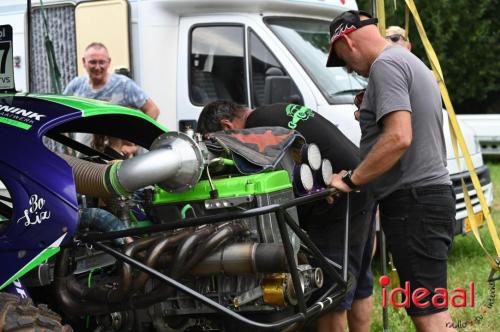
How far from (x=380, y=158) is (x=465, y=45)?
718 inches

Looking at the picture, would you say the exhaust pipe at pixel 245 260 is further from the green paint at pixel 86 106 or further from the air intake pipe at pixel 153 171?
the green paint at pixel 86 106

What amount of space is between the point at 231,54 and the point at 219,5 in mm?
442

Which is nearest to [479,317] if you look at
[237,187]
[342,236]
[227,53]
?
[342,236]

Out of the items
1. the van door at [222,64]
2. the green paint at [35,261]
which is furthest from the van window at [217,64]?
the green paint at [35,261]

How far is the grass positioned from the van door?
1.91 meters

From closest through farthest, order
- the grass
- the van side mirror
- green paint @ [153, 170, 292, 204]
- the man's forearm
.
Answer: green paint @ [153, 170, 292, 204]
the man's forearm
the grass
the van side mirror

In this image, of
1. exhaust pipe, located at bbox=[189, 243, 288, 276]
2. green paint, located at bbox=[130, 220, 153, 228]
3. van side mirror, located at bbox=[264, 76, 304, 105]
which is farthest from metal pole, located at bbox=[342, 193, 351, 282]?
van side mirror, located at bbox=[264, 76, 304, 105]

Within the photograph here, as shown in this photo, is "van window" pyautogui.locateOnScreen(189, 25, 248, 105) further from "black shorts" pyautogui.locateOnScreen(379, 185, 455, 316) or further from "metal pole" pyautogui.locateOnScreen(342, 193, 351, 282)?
"black shorts" pyautogui.locateOnScreen(379, 185, 455, 316)

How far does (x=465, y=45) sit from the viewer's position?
68.4ft

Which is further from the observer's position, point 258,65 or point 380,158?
point 258,65

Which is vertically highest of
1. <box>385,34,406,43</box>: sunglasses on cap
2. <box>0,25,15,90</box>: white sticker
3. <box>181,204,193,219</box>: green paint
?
<box>385,34,406,43</box>: sunglasses on cap

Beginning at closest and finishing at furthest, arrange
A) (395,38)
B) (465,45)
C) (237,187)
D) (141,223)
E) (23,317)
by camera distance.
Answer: (23,317) → (237,187) → (141,223) → (395,38) → (465,45)

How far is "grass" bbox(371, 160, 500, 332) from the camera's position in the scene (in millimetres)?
5301

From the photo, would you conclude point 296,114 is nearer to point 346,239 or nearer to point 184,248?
point 346,239
